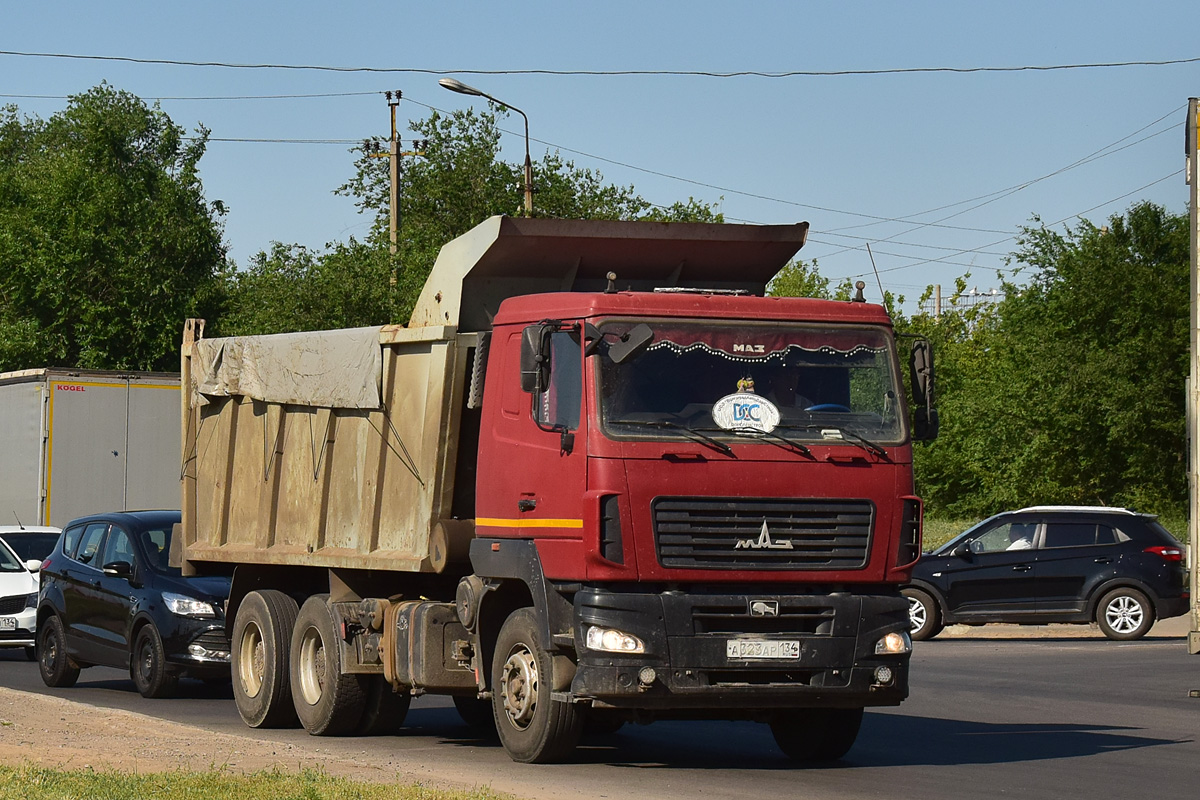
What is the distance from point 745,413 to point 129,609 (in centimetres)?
811

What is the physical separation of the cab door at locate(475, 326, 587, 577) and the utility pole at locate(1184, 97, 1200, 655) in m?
5.49

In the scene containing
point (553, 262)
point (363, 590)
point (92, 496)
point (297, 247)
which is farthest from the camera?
point (297, 247)

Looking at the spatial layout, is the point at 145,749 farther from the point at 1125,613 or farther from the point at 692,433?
the point at 1125,613

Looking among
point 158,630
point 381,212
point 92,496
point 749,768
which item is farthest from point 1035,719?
point 381,212

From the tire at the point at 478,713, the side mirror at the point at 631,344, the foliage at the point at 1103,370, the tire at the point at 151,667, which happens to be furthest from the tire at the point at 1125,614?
the foliage at the point at 1103,370

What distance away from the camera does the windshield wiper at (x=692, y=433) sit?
1030 cm

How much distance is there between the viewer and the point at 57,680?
58.1 feet

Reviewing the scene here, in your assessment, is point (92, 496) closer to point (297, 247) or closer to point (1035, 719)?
point (1035, 719)

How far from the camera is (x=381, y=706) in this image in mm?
13109

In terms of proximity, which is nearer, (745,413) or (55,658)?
(745,413)

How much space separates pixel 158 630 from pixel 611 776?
6691 millimetres

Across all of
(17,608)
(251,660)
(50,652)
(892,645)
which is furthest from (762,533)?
(17,608)

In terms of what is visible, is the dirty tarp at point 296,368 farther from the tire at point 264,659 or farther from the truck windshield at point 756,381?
the truck windshield at point 756,381

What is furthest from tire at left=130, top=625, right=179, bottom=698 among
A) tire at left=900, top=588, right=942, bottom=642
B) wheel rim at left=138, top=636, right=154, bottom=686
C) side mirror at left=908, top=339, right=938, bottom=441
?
tire at left=900, top=588, right=942, bottom=642
